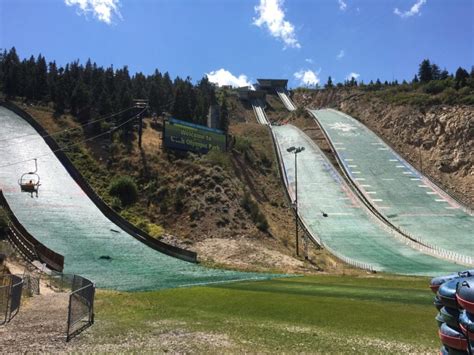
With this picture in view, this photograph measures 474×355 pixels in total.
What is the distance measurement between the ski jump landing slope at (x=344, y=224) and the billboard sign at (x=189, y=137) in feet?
35.3

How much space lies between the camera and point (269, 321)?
13.3m

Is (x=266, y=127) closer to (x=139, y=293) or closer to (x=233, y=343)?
(x=139, y=293)

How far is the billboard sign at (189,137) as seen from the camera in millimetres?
50531

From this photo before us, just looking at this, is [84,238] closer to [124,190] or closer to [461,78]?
[124,190]

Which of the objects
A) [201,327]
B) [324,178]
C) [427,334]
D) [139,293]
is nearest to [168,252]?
[139,293]

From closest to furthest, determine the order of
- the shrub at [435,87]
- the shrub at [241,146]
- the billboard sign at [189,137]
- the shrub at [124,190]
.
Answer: the shrub at [124,190], the billboard sign at [189,137], the shrub at [241,146], the shrub at [435,87]

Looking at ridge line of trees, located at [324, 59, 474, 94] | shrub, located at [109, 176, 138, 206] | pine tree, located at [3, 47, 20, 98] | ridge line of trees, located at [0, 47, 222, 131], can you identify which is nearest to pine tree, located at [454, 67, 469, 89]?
ridge line of trees, located at [324, 59, 474, 94]

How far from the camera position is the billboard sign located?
5053 cm

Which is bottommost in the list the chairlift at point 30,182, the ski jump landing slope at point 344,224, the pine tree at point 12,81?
the ski jump landing slope at point 344,224

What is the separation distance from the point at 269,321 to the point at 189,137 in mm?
40092

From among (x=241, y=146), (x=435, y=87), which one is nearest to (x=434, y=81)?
(x=435, y=87)

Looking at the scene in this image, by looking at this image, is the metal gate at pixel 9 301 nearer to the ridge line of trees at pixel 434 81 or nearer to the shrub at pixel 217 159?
the shrub at pixel 217 159

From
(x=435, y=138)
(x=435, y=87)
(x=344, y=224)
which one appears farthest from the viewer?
(x=435, y=87)

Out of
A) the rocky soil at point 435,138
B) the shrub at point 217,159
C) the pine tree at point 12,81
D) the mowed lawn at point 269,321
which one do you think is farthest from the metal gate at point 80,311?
the pine tree at point 12,81
